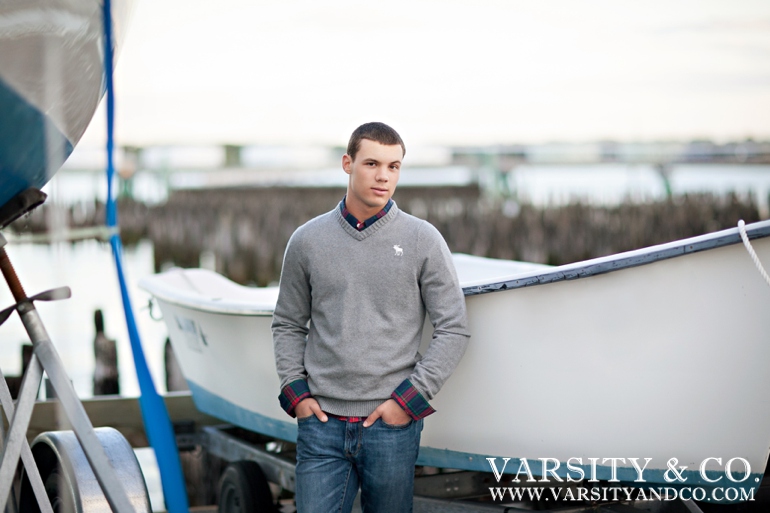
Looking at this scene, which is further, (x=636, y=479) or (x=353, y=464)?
(x=636, y=479)

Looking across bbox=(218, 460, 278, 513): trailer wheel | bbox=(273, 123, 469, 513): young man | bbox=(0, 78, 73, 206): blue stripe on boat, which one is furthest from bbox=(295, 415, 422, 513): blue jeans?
bbox=(218, 460, 278, 513): trailer wheel

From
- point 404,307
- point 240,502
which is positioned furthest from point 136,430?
point 404,307

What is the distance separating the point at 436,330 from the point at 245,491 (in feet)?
5.49

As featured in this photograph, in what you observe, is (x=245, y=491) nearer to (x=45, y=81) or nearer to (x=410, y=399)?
(x=410, y=399)

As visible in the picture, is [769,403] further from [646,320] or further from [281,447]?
[281,447]

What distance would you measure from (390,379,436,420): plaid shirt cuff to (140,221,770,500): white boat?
549 millimetres

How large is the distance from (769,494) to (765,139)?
2768cm

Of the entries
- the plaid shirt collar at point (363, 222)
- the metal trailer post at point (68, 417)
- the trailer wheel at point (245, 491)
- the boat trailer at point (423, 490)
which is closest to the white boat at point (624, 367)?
the boat trailer at point (423, 490)

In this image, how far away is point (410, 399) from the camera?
8.62 feet

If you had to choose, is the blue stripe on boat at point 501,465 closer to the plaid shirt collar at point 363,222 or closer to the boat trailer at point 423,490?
the boat trailer at point 423,490

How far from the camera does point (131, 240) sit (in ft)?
63.0

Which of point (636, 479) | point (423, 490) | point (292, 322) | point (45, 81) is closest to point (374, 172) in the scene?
point (292, 322)

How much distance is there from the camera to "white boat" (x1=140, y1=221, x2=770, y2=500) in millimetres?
2801

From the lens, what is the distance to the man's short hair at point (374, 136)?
8.86 ft
